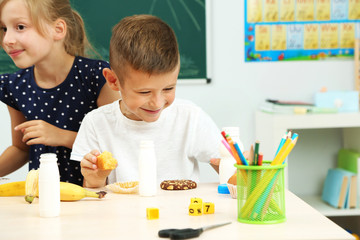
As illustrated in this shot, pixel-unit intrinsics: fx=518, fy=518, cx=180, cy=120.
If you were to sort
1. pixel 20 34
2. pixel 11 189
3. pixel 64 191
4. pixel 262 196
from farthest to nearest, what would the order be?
pixel 20 34
pixel 11 189
pixel 64 191
pixel 262 196

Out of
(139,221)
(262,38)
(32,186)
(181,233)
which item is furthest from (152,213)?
(262,38)

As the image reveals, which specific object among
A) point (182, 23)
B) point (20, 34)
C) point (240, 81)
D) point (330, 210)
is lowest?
point (330, 210)

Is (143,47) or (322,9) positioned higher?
(322,9)

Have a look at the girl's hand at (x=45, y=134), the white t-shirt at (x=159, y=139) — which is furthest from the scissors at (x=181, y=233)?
the girl's hand at (x=45, y=134)

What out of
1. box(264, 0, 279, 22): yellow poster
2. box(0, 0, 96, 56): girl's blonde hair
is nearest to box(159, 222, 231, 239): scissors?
box(0, 0, 96, 56): girl's blonde hair

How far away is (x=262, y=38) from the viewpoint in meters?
3.33

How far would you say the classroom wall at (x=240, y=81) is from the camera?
3.29 meters

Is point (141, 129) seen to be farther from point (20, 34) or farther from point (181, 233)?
point (181, 233)

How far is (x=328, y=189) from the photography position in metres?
3.20

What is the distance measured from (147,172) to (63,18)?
2.92 ft

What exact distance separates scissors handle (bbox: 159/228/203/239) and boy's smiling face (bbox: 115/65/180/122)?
22.2 inches

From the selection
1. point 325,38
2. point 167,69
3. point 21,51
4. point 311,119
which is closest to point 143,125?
point 167,69

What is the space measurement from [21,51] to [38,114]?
295 millimetres

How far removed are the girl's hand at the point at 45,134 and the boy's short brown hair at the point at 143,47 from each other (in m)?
0.45
